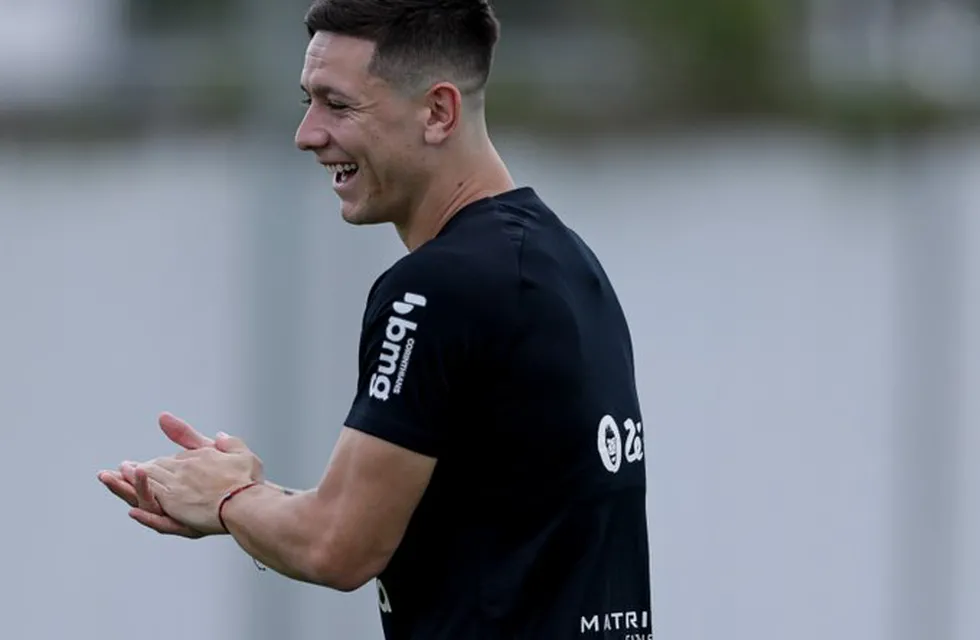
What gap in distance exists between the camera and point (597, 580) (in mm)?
2498

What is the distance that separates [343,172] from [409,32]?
0.22m

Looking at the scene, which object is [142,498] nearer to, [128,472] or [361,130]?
[128,472]

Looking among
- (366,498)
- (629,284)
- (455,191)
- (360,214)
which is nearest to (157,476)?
(366,498)

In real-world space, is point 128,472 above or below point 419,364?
below

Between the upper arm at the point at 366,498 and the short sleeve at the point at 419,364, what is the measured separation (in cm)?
2

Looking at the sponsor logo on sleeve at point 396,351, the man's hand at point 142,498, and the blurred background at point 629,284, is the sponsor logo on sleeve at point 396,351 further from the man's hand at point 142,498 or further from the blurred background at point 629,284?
the blurred background at point 629,284

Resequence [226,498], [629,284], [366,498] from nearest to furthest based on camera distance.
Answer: [366,498]
[226,498]
[629,284]

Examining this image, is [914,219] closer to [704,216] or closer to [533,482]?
[704,216]

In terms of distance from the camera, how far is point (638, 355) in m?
4.82

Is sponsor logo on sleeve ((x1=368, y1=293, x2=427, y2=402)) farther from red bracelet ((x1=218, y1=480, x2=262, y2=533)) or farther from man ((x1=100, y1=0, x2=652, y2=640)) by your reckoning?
red bracelet ((x1=218, y1=480, x2=262, y2=533))

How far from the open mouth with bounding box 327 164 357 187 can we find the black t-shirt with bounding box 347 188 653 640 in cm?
19

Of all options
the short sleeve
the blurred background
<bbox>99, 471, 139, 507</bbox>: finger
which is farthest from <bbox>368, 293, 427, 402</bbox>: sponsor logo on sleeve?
the blurred background

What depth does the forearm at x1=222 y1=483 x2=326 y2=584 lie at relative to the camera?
7.93 ft

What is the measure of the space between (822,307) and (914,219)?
1.09 feet
